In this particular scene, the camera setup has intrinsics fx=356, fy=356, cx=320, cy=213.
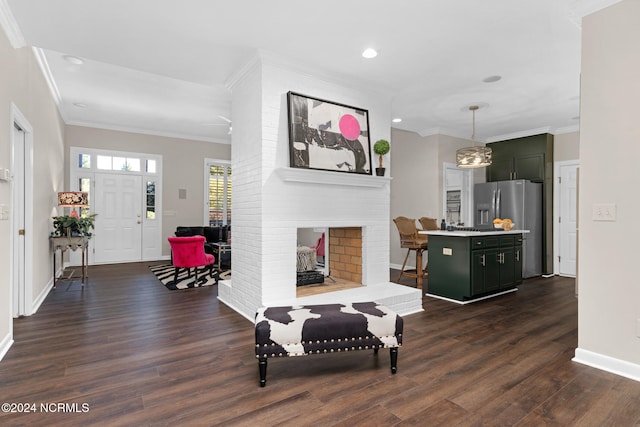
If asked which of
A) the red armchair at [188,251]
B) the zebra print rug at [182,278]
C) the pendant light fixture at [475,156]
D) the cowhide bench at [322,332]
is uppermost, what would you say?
the pendant light fixture at [475,156]

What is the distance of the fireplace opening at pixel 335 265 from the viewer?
4129 millimetres

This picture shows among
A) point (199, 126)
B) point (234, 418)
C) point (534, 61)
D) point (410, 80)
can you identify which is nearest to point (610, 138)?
point (534, 61)

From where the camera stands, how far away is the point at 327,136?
384cm

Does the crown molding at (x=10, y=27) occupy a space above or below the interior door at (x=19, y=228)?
above

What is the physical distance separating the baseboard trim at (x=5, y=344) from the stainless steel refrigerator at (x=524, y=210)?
270 inches

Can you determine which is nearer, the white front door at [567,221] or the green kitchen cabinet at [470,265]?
the green kitchen cabinet at [470,265]

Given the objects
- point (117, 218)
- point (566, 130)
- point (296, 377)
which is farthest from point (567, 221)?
point (117, 218)

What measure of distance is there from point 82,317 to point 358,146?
346 cm

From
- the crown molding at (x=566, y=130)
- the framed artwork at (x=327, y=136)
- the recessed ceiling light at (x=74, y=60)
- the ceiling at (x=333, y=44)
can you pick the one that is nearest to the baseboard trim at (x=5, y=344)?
the ceiling at (x=333, y=44)

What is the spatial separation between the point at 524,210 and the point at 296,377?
18.2 feet

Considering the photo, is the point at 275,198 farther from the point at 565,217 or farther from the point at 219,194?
the point at 565,217

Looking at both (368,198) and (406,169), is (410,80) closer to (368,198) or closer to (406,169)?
(368,198)

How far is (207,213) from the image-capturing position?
8.35 m

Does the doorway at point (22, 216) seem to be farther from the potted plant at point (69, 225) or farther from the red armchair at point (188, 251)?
the red armchair at point (188, 251)
